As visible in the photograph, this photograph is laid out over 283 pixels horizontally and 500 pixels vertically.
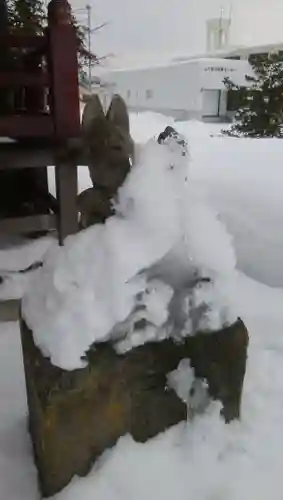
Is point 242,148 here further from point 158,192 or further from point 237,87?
point 158,192

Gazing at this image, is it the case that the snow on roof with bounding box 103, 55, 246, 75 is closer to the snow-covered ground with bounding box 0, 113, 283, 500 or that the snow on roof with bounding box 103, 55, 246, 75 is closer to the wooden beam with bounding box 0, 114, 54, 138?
the wooden beam with bounding box 0, 114, 54, 138

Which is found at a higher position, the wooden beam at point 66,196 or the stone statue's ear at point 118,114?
the stone statue's ear at point 118,114

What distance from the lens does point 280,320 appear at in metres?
2.41

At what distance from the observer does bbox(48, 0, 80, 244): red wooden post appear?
90.2 inches

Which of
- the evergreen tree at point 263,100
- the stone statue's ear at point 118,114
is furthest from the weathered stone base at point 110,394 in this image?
the evergreen tree at point 263,100

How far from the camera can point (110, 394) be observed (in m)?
1.34

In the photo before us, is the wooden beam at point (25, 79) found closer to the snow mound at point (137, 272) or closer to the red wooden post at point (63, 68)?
the red wooden post at point (63, 68)

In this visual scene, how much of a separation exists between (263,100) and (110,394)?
6579 millimetres

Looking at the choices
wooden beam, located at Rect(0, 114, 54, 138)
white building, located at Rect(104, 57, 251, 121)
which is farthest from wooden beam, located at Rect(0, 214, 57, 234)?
white building, located at Rect(104, 57, 251, 121)

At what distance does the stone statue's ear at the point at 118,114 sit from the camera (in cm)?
135

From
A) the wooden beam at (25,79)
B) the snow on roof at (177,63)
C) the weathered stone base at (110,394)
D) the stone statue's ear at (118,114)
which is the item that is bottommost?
the weathered stone base at (110,394)

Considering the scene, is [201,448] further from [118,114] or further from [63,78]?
[63,78]

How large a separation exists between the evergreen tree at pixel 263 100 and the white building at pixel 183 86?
1727 mm

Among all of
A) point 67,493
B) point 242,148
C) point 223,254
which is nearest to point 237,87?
point 242,148
